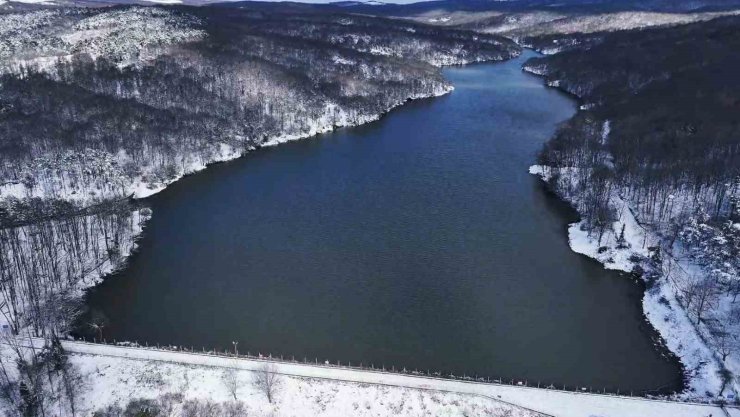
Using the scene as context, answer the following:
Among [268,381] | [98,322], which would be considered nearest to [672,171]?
[268,381]

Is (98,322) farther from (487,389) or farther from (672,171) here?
(672,171)

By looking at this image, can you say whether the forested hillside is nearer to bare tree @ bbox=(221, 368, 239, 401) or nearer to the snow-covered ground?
the snow-covered ground

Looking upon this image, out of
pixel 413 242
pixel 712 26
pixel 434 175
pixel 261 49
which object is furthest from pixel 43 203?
pixel 712 26

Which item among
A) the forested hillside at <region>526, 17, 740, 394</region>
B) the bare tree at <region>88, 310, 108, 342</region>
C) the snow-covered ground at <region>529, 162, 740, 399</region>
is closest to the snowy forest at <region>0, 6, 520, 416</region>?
the bare tree at <region>88, 310, 108, 342</region>

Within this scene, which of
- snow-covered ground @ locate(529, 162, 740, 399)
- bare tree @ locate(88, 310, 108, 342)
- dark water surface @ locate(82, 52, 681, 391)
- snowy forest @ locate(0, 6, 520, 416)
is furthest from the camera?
snowy forest @ locate(0, 6, 520, 416)

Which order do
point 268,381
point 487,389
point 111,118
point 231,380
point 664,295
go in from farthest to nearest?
point 111,118 < point 664,295 < point 231,380 < point 487,389 < point 268,381
